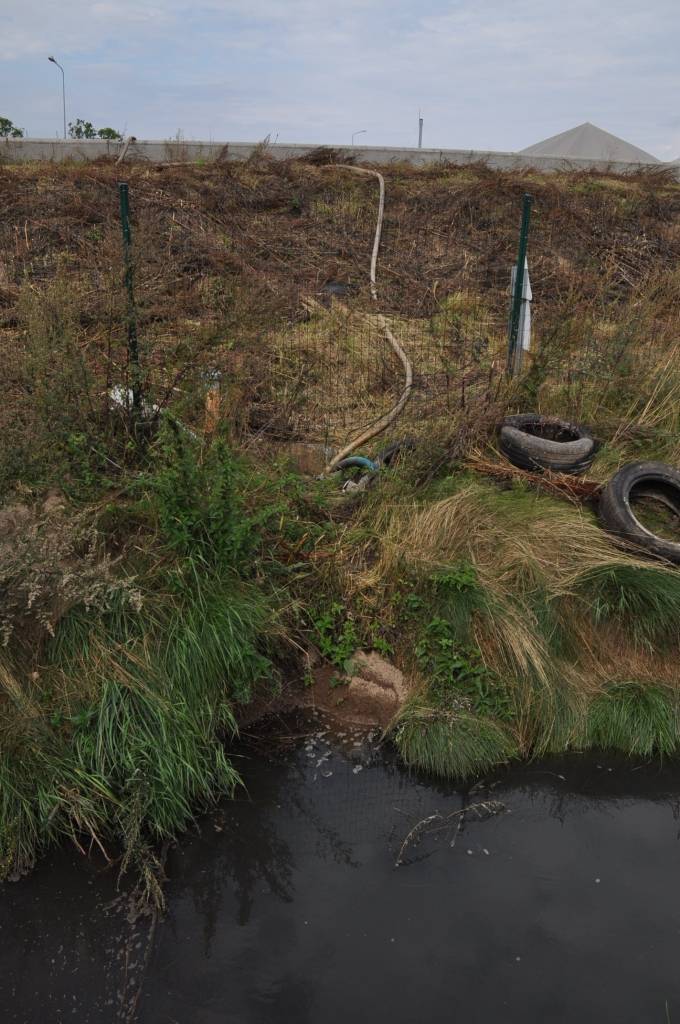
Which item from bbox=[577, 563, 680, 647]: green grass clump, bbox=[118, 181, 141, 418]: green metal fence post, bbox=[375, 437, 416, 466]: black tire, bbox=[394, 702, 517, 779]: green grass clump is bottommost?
bbox=[394, 702, 517, 779]: green grass clump

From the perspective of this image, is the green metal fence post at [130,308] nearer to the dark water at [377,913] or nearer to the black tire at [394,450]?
the black tire at [394,450]

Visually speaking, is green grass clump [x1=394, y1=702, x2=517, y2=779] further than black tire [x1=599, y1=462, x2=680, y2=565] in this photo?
No

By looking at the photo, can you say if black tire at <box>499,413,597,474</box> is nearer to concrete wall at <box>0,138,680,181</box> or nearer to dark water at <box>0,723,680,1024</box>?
dark water at <box>0,723,680,1024</box>

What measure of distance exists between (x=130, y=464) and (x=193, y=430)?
50 cm

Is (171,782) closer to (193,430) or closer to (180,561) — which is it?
(180,561)

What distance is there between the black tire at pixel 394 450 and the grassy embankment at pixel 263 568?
16cm

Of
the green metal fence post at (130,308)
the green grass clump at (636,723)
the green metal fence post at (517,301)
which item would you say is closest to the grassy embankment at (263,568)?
the green grass clump at (636,723)

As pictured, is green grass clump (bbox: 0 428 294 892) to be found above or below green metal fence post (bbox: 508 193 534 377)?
below

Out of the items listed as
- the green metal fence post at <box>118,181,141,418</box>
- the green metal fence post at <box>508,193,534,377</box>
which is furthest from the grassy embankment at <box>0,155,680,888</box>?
the green metal fence post at <box>508,193,534,377</box>

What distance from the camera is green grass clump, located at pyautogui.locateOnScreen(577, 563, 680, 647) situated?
464 centimetres

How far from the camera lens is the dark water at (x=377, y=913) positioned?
2959mm

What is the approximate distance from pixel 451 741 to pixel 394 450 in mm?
2369

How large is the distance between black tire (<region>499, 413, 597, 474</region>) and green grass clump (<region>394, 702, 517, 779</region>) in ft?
6.75

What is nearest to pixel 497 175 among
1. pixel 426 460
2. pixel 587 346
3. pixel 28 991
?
pixel 587 346
